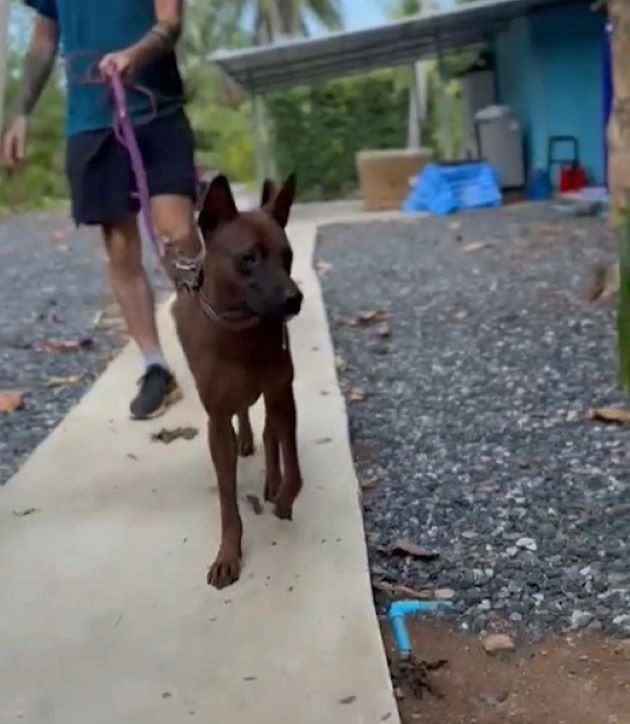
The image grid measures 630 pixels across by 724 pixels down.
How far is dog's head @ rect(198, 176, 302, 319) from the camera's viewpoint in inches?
125

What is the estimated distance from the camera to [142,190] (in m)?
4.57

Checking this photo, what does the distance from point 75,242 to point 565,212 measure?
16.5ft

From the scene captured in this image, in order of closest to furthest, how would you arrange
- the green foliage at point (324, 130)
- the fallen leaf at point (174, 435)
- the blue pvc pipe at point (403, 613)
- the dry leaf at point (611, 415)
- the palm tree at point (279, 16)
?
the blue pvc pipe at point (403, 613), the fallen leaf at point (174, 435), the dry leaf at point (611, 415), the green foliage at point (324, 130), the palm tree at point (279, 16)

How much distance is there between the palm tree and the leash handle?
35.3 meters

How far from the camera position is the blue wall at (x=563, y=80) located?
15789 millimetres

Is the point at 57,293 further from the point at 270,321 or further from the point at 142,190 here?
the point at 270,321

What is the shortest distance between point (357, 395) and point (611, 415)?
1167mm

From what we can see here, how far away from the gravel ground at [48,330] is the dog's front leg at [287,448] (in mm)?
1307

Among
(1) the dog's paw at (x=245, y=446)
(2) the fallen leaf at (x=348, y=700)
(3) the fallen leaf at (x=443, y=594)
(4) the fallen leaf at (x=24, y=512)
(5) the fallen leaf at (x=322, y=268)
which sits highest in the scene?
(2) the fallen leaf at (x=348, y=700)

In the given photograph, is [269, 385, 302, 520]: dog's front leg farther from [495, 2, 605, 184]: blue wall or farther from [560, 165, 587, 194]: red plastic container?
[560, 165, 587, 194]: red plastic container

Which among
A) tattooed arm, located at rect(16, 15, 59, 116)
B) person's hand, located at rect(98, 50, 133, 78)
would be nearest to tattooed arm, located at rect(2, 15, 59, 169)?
tattooed arm, located at rect(16, 15, 59, 116)

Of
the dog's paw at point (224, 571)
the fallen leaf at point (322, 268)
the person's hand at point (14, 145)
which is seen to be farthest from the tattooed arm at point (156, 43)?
the fallen leaf at point (322, 268)

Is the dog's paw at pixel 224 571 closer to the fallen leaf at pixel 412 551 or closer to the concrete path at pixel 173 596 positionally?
the concrete path at pixel 173 596

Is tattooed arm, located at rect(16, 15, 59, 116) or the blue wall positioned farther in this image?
the blue wall
